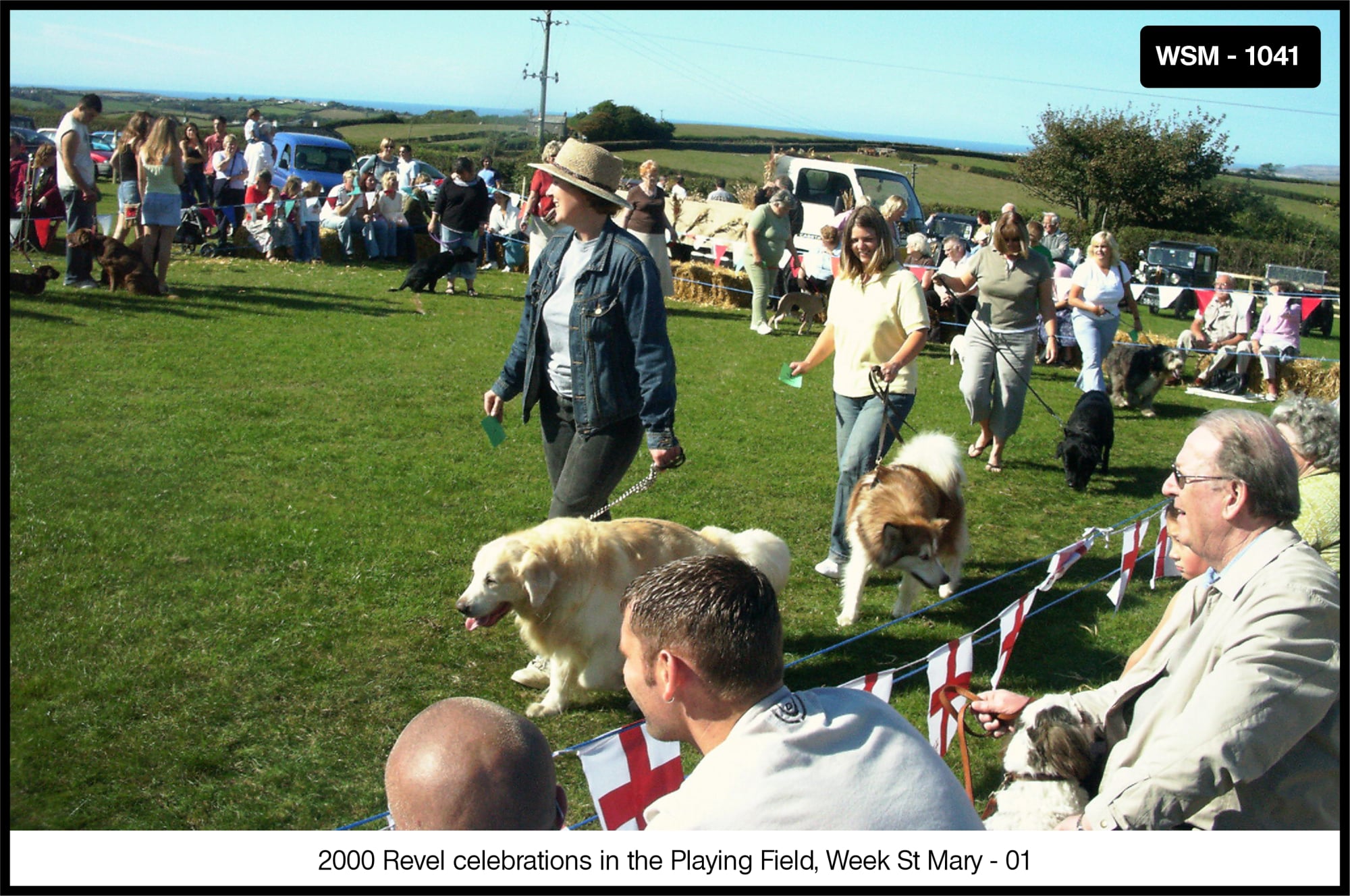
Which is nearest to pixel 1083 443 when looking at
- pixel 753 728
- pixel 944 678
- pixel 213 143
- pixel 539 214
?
pixel 944 678

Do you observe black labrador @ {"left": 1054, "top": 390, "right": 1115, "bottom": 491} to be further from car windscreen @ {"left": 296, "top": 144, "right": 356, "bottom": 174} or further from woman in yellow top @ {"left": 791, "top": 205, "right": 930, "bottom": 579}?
car windscreen @ {"left": 296, "top": 144, "right": 356, "bottom": 174}

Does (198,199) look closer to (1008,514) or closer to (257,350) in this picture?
(257,350)

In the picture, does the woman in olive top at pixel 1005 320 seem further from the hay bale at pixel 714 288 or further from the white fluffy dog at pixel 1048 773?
the hay bale at pixel 714 288

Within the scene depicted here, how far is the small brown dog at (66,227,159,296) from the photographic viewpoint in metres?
11.7

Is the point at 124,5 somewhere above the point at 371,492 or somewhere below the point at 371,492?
above

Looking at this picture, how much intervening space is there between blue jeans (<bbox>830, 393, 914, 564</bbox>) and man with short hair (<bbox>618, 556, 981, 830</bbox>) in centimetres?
393

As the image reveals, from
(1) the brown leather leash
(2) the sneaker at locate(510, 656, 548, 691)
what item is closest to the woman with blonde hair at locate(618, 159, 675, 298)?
(2) the sneaker at locate(510, 656, 548, 691)

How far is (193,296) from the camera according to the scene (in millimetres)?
12359

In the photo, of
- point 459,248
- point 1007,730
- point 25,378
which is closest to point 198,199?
point 459,248

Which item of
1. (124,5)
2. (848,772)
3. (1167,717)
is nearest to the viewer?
(848,772)

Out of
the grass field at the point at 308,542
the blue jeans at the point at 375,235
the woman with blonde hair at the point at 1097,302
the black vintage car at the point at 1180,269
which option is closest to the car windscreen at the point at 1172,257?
the black vintage car at the point at 1180,269

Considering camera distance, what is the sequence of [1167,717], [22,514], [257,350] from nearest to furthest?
[1167,717]
[22,514]
[257,350]

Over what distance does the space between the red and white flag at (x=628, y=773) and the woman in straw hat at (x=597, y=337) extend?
1.53 metres

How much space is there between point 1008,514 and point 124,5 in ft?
22.0
